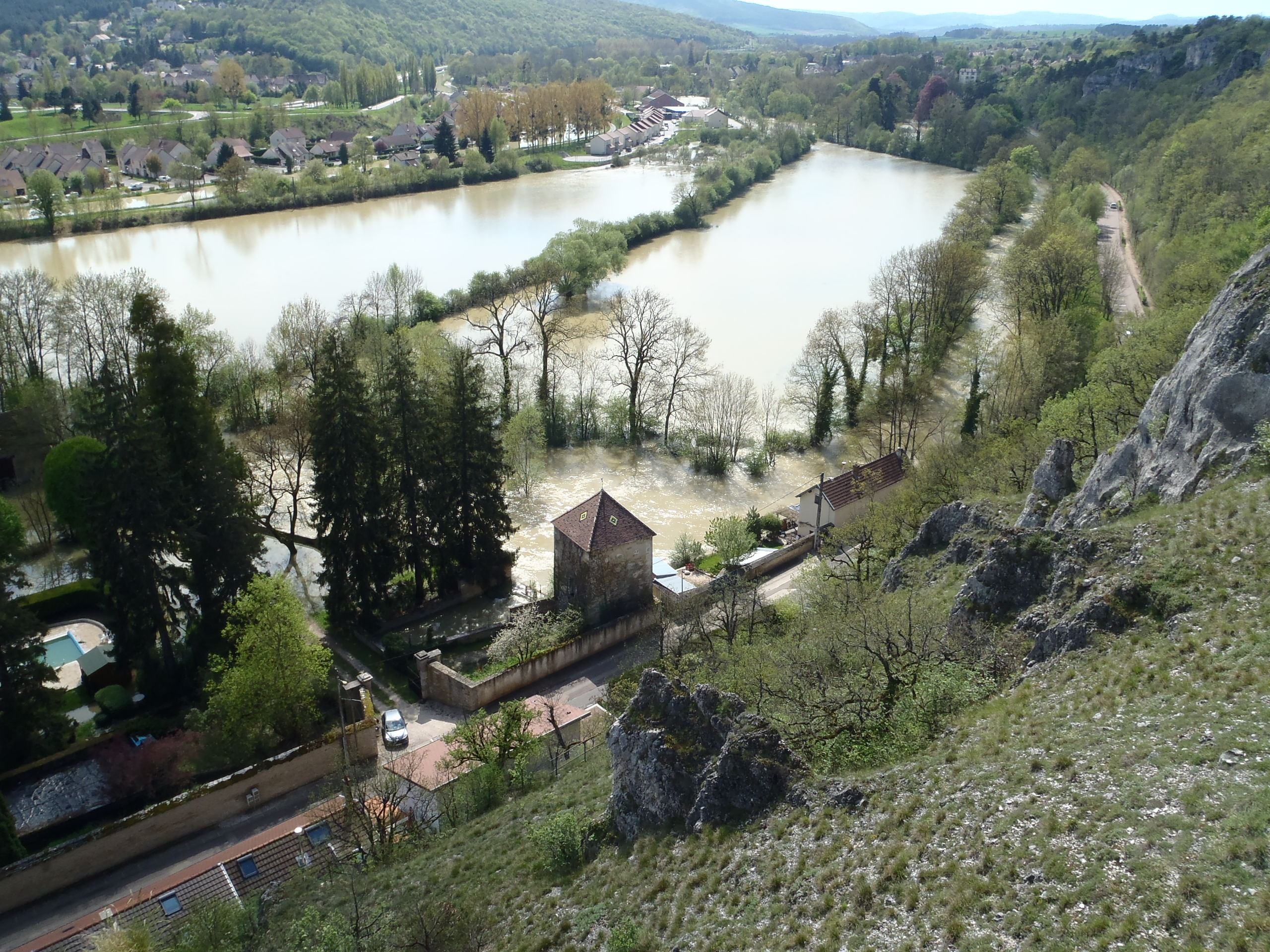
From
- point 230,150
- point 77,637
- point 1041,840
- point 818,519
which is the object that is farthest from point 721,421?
point 230,150

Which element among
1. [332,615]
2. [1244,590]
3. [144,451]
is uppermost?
[1244,590]

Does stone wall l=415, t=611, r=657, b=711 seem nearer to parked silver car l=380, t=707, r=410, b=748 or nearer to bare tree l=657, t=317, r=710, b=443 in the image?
parked silver car l=380, t=707, r=410, b=748

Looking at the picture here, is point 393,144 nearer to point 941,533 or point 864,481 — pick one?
point 864,481

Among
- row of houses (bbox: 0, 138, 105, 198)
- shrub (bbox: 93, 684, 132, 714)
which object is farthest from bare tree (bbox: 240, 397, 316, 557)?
row of houses (bbox: 0, 138, 105, 198)

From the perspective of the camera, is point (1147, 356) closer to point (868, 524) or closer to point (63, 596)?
point (868, 524)

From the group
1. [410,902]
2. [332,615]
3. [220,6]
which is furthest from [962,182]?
[220,6]
